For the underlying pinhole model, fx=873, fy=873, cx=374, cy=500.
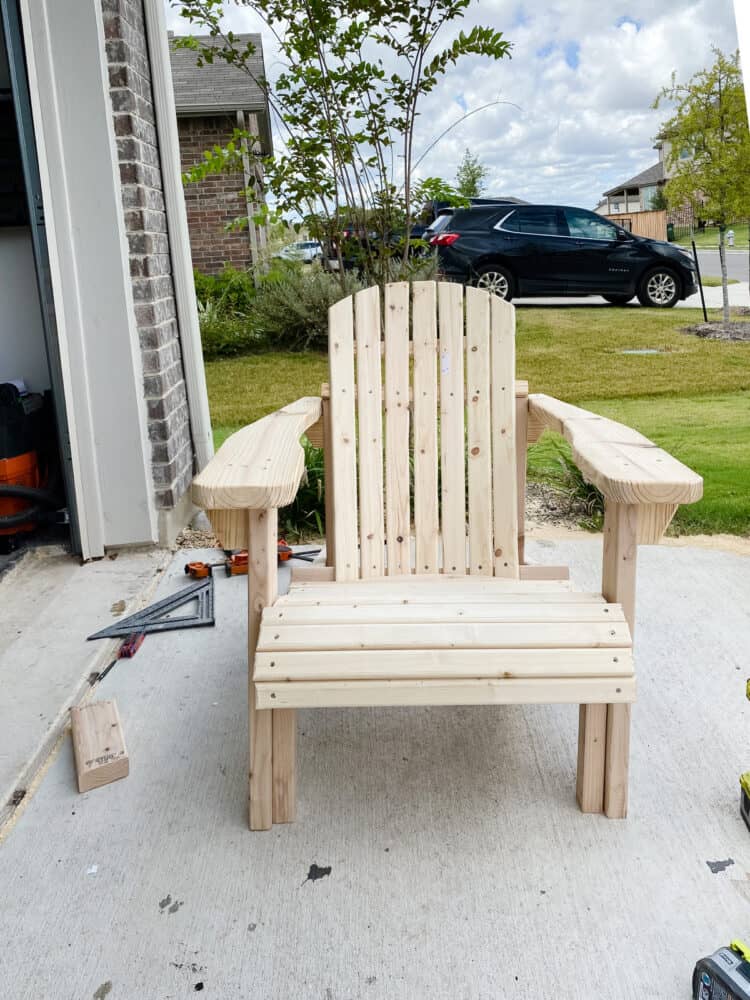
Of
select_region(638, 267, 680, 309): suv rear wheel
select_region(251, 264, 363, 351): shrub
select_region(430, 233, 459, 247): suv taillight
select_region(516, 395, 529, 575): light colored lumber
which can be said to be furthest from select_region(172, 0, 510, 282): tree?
select_region(516, 395, 529, 575): light colored lumber

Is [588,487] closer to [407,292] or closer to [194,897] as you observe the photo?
[407,292]

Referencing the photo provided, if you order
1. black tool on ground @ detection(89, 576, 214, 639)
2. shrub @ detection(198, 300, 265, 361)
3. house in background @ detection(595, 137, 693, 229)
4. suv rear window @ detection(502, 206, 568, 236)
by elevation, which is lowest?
black tool on ground @ detection(89, 576, 214, 639)

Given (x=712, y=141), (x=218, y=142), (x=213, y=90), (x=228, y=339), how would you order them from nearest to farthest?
(x=712, y=141), (x=228, y=339), (x=213, y=90), (x=218, y=142)

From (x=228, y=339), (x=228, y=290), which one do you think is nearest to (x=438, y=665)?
(x=228, y=339)

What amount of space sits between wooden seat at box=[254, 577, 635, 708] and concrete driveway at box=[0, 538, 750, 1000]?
0.95 feet

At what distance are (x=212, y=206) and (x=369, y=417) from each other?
5.83 meters

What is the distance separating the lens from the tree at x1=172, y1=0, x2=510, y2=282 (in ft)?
10.7

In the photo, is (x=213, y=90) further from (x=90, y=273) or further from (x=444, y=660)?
(x=444, y=660)

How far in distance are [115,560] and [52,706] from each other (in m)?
0.95

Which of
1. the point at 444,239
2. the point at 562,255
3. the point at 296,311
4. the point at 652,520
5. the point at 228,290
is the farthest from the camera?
the point at 228,290

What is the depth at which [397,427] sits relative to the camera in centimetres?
197

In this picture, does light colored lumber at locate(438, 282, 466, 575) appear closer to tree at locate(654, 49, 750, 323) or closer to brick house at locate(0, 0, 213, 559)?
brick house at locate(0, 0, 213, 559)

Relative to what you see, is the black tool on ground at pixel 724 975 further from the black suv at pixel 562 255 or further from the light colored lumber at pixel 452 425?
the black suv at pixel 562 255

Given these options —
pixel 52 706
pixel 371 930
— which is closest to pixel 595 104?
pixel 52 706
